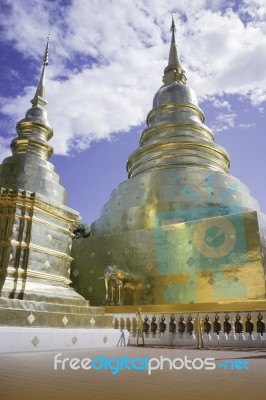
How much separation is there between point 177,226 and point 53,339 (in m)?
6.34

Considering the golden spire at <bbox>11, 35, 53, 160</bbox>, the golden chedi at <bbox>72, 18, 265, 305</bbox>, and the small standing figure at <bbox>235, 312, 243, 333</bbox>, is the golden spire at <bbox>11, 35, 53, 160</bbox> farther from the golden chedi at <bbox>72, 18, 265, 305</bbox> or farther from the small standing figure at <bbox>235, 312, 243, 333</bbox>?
the small standing figure at <bbox>235, 312, 243, 333</bbox>

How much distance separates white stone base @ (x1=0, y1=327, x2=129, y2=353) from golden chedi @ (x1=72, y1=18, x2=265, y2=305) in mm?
3857

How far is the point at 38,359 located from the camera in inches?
165

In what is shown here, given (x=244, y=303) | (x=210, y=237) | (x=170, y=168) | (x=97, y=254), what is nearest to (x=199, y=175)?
(x=170, y=168)

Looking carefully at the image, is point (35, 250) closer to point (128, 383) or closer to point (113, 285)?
point (113, 285)

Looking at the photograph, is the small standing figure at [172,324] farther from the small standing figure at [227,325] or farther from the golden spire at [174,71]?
the golden spire at [174,71]

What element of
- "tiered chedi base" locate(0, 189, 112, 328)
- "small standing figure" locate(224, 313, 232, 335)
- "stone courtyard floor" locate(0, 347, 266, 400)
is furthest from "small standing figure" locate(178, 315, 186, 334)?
"stone courtyard floor" locate(0, 347, 266, 400)

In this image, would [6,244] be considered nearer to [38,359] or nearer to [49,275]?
[49,275]

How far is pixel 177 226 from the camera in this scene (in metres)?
11.2

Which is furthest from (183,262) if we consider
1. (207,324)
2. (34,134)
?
(34,134)

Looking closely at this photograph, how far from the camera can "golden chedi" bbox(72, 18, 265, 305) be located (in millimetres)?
9844

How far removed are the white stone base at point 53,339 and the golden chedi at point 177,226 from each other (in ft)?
12.7

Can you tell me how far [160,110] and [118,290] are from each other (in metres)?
9.70

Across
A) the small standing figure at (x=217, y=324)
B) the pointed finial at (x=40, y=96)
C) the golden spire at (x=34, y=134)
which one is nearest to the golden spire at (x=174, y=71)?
the pointed finial at (x=40, y=96)
